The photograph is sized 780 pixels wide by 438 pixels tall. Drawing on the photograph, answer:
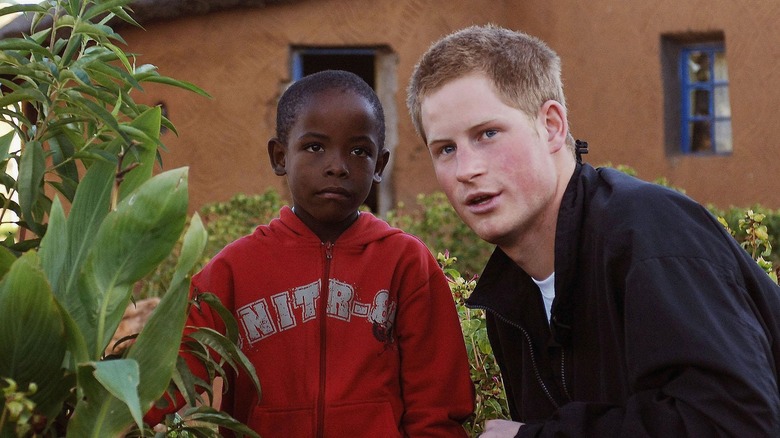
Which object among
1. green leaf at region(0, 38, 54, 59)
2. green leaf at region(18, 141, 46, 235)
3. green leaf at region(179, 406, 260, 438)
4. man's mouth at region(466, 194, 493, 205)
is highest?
green leaf at region(0, 38, 54, 59)

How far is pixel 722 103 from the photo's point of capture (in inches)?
374

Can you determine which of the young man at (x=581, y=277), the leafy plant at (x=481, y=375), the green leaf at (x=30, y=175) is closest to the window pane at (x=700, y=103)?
the leafy plant at (x=481, y=375)

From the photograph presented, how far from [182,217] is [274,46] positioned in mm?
7696

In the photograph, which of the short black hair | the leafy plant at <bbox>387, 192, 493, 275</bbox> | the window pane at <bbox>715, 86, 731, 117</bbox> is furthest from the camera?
the window pane at <bbox>715, 86, 731, 117</bbox>

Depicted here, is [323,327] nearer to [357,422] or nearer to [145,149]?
[357,422]

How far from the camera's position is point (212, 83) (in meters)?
9.47

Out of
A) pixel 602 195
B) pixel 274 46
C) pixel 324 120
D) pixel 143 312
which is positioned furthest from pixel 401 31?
pixel 602 195

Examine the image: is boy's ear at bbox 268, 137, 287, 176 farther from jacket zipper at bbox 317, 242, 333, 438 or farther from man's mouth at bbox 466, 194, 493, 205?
man's mouth at bbox 466, 194, 493, 205

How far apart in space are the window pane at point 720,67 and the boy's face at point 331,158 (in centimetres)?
698

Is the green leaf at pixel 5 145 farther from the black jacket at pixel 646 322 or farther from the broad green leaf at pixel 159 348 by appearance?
the black jacket at pixel 646 322

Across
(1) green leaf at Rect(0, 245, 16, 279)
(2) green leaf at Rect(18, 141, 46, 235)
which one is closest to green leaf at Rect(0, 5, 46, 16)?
(2) green leaf at Rect(18, 141, 46, 235)

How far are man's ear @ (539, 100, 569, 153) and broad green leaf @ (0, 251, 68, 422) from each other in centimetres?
123

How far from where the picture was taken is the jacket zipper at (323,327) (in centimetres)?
287

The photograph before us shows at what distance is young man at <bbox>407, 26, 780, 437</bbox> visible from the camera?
2111 millimetres
